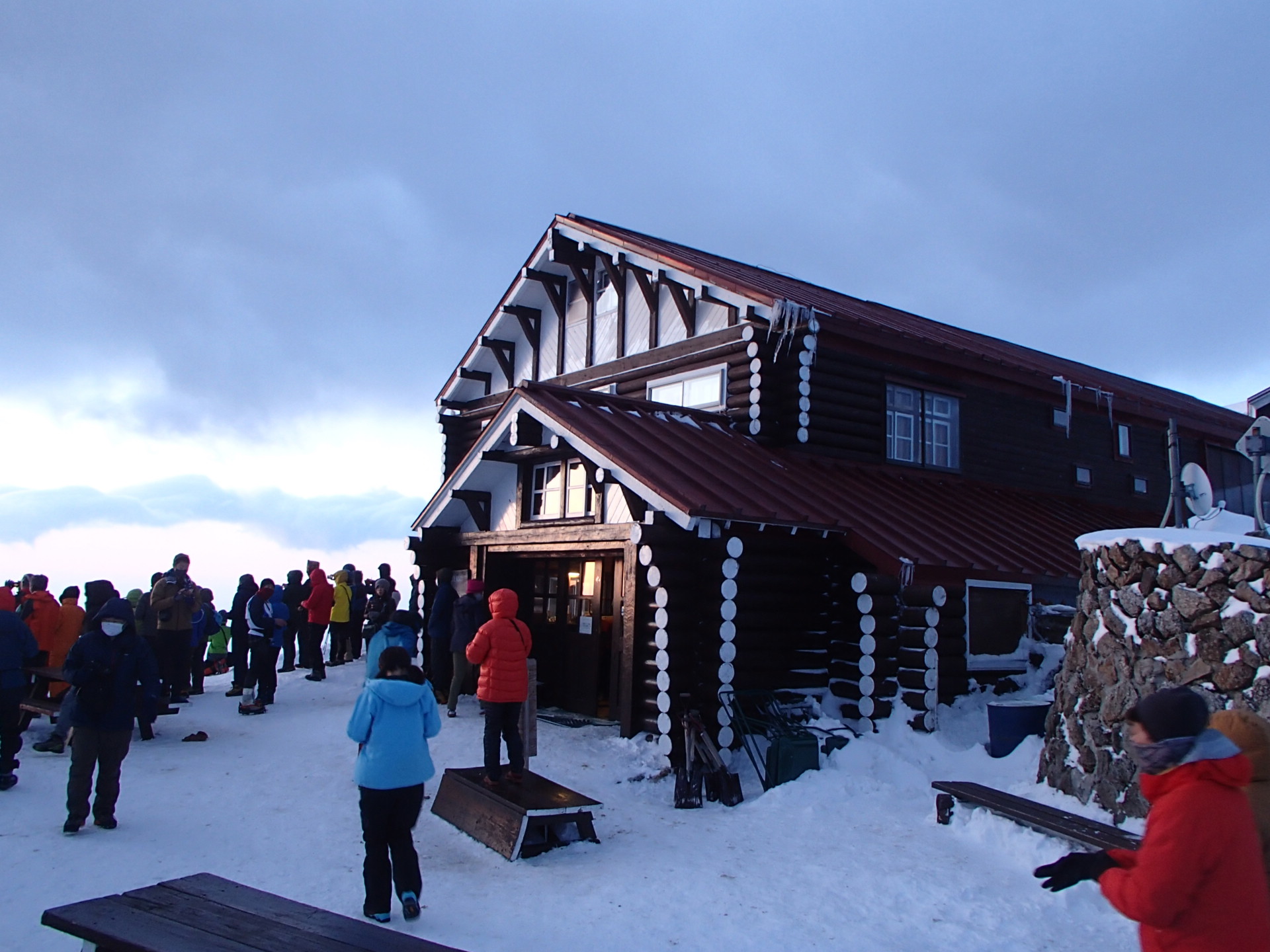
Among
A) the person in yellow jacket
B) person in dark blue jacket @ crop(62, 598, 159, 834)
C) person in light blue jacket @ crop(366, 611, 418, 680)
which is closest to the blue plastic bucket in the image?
person in light blue jacket @ crop(366, 611, 418, 680)

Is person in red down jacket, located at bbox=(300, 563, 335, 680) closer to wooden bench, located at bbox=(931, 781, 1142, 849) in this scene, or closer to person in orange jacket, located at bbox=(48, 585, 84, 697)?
person in orange jacket, located at bbox=(48, 585, 84, 697)

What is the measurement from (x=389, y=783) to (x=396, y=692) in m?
0.53

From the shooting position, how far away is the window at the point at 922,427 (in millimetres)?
14656

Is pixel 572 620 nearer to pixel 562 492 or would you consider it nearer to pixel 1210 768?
pixel 562 492

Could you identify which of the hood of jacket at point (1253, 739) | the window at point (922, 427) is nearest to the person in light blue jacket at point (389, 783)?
the hood of jacket at point (1253, 739)

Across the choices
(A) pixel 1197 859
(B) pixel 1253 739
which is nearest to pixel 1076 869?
(A) pixel 1197 859

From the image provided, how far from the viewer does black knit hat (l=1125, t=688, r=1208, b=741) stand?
306 cm

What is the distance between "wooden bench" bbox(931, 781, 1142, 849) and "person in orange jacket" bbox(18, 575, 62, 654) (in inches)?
384

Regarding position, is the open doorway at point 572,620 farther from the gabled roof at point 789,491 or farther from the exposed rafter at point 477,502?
the gabled roof at point 789,491

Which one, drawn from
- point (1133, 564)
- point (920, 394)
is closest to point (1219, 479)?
point (920, 394)

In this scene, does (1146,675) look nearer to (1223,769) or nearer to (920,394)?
(1223,769)

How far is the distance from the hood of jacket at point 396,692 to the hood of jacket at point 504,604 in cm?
242

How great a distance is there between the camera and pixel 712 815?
8.46 m

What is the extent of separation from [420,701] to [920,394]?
11.4 m
